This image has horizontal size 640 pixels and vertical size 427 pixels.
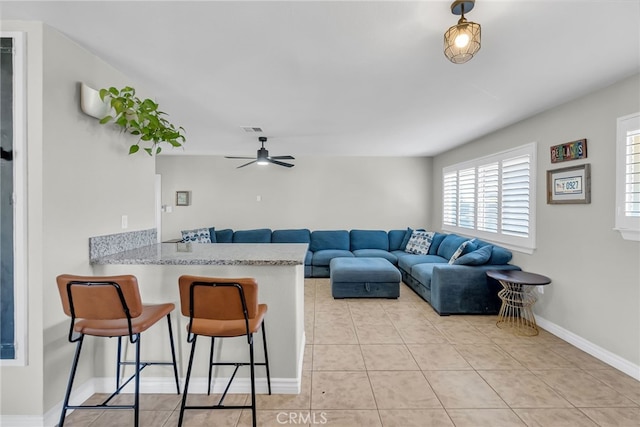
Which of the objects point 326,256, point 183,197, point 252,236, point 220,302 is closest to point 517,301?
point 326,256

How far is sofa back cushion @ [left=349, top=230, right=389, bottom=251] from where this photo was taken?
6.08 metres

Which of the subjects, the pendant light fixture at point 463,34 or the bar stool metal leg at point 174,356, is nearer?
the pendant light fixture at point 463,34

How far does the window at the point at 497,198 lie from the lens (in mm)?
3482

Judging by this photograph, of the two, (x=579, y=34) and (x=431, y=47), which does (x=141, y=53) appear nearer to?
(x=431, y=47)

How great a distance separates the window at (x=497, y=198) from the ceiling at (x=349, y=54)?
24.5 inches

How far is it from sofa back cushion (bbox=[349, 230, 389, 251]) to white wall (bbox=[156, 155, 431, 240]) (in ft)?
1.01

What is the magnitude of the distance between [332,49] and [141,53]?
1.34 m

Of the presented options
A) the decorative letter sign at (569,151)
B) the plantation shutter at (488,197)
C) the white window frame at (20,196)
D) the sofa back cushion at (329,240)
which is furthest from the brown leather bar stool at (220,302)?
the sofa back cushion at (329,240)

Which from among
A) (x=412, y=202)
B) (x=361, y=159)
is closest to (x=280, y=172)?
(x=361, y=159)

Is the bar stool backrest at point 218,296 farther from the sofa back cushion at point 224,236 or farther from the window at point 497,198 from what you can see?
the sofa back cushion at point 224,236

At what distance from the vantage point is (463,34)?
1556 millimetres

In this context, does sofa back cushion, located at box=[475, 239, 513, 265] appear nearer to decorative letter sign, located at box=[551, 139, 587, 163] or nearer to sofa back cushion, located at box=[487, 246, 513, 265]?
sofa back cushion, located at box=[487, 246, 513, 265]

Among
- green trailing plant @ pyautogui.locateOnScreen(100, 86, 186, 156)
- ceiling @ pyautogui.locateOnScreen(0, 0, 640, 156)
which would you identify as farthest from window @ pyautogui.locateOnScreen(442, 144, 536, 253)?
green trailing plant @ pyautogui.locateOnScreen(100, 86, 186, 156)

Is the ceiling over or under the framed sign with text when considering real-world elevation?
over
